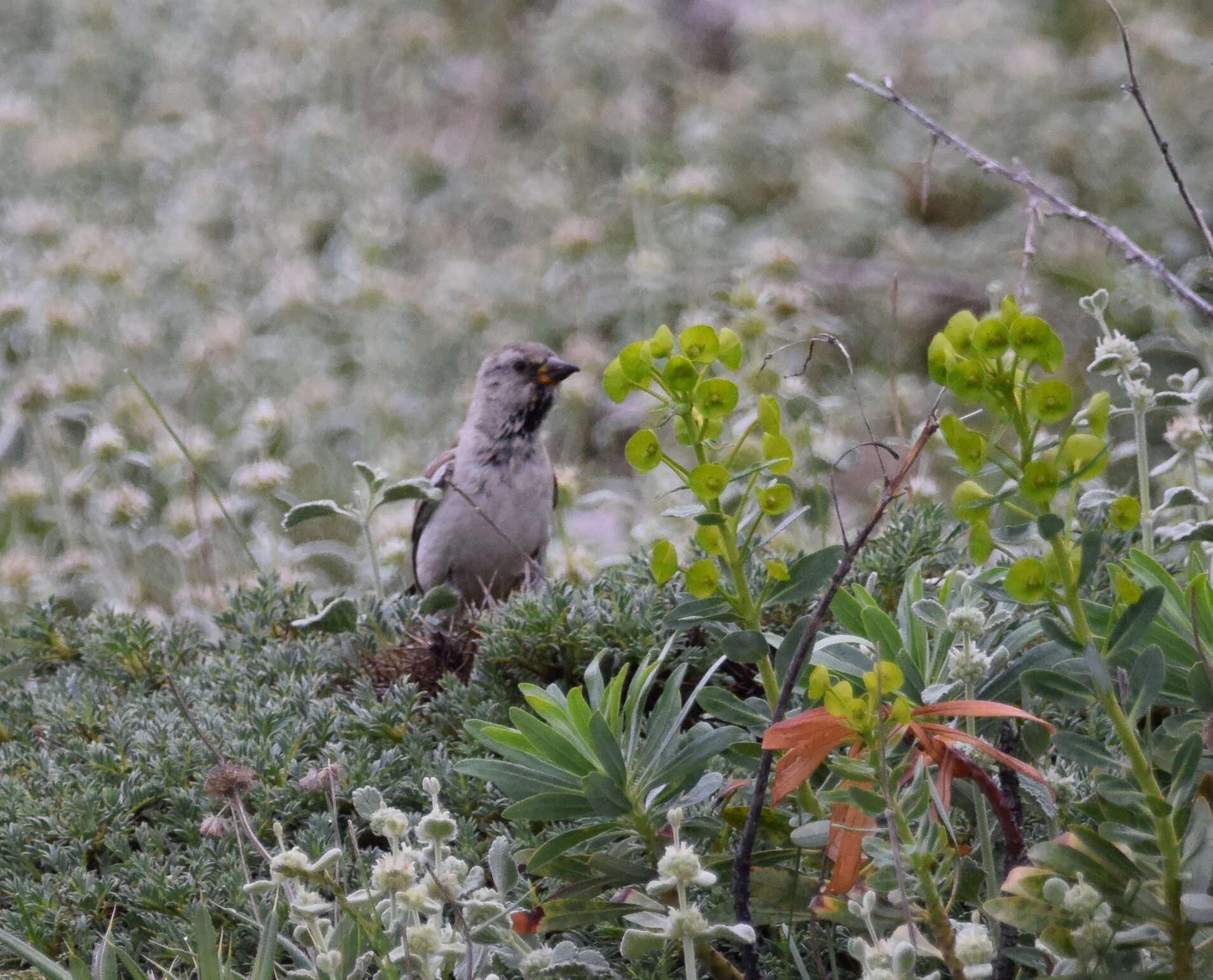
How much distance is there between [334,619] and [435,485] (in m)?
1.95

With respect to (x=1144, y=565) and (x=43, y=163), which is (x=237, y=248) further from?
(x=1144, y=565)

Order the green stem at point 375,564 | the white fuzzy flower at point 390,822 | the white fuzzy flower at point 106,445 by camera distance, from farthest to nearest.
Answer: the white fuzzy flower at point 106,445, the green stem at point 375,564, the white fuzzy flower at point 390,822

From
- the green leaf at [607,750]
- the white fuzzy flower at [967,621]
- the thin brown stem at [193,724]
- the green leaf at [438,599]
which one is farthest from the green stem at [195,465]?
the white fuzzy flower at [967,621]

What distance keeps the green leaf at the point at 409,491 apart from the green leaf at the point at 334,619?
24cm

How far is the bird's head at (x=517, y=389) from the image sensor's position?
5145 mm

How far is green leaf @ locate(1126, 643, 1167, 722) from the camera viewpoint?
1600 mm

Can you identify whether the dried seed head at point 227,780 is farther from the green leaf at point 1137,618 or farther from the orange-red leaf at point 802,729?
the green leaf at point 1137,618

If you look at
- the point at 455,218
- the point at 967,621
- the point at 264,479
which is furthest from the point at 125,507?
the point at 455,218

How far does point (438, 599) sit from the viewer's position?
3248 mm

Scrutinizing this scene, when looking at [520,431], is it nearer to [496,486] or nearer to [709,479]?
[496,486]

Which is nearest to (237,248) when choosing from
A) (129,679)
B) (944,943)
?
(129,679)

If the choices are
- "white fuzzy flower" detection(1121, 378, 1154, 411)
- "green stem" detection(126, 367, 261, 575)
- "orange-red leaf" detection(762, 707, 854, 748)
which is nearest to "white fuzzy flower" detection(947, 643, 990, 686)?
"orange-red leaf" detection(762, 707, 854, 748)

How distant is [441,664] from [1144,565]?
1.64m

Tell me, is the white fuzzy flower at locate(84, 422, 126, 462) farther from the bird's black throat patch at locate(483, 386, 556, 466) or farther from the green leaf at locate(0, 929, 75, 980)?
the green leaf at locate(0, 929, 75, 980)
